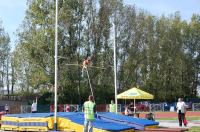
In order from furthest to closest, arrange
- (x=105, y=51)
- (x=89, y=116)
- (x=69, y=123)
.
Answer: (x=105, y=51), (x=69, y=123), (x=89, y=116)

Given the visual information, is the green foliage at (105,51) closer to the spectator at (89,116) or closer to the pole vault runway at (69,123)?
the pole vault runway at (69,123)

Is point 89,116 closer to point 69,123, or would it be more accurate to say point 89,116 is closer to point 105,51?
point 69,123

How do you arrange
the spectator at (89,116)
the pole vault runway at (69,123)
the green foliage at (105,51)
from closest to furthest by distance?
the spectator at (89,116), the pole vault runway at (69,123), the green foliage at (105,51)

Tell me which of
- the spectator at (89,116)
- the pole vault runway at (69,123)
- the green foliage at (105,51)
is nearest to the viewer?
the spectator at (89,116)

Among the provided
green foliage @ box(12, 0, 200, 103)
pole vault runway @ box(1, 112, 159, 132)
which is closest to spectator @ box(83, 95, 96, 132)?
pole vault runway @ box(1, 112, 159, 132)

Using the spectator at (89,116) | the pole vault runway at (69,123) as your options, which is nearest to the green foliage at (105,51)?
the pole vault runway at (69,123)

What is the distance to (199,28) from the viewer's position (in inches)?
2960

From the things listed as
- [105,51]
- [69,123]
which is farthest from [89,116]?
[105,51]

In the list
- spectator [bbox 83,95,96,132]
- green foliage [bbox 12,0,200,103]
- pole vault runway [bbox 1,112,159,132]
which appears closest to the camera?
spectator [bbox 83,95,96,132]

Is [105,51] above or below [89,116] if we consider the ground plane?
above

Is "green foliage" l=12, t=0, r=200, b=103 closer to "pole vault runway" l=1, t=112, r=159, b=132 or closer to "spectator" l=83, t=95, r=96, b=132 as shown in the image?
"pole vault runway" l=1, t=112, r=159, b=132

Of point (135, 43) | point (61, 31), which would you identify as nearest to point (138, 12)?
point (135, 43)

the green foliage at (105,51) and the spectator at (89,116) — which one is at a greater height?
the green foliage at (105,51)

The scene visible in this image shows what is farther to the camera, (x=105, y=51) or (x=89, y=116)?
(x=105, y=51)
